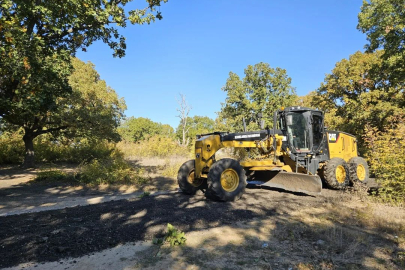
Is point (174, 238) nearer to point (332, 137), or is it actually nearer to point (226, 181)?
point (226, 181)

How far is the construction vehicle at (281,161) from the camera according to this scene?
773cm

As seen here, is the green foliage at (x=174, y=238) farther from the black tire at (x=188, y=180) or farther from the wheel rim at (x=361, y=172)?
the wheel rim at (x=361, y=172)

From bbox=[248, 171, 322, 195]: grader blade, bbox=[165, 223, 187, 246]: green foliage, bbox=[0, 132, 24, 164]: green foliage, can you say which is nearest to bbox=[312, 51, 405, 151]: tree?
bbox=[248, 171, 322, 195]: grader blade

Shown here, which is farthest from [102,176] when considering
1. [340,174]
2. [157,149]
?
[157,149]

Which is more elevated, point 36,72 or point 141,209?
point 36,72

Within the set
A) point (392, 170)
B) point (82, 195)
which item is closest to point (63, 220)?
point (82, 195)

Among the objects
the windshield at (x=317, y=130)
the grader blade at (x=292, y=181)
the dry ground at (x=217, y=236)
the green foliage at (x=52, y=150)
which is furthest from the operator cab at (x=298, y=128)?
the green foliage at (x=52, y=150)

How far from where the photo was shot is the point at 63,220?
5.81 meters

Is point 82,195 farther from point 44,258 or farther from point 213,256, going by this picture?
point 213,256

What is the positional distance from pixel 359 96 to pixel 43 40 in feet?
61.1

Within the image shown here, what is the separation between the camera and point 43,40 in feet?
30.8

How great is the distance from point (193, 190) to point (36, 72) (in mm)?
6726

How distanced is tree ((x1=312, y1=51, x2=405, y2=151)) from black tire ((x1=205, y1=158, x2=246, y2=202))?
39.1 feet

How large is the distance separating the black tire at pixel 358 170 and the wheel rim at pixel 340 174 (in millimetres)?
502
